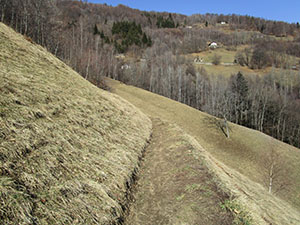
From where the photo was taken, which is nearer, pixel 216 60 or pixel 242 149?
pixel 242 149

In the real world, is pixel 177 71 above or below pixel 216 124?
above

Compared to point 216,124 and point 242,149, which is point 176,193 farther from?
point 216,124

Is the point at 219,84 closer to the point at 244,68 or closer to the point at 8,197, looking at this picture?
the point at 244,68

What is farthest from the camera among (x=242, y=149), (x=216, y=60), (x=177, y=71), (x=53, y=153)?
(x=216, y=60)

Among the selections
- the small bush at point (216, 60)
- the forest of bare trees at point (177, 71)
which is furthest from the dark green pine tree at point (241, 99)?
the small bush at point (216, 60)

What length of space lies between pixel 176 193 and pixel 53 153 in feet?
18.4

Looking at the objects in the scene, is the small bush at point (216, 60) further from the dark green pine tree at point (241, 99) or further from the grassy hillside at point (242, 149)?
the grassy hillside at point (242, 149)

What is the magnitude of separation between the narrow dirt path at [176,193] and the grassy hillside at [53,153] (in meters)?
0.92

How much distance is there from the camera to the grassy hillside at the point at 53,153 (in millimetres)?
4809

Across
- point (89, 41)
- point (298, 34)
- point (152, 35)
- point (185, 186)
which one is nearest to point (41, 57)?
point (185, 186)

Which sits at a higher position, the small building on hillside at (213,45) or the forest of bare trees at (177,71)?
the small building on hillside at (213,45)

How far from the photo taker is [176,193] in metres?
8.40

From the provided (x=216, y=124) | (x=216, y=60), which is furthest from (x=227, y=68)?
(x=216, y=124)

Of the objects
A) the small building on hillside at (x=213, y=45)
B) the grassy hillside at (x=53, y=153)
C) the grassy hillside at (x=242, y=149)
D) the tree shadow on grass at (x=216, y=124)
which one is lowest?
the grassy hillside at (x=242, y=149)
